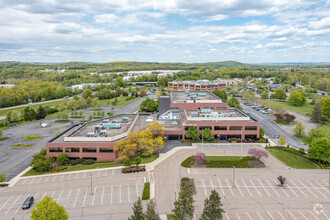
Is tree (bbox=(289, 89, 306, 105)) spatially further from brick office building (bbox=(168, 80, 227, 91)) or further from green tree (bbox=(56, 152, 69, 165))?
green tree (bbox=(56, 152, 69, 165))

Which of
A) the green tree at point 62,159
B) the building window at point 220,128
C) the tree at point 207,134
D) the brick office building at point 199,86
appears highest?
the brick office building at point 199,86

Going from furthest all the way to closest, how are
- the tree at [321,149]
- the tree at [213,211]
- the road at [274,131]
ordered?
the road at [274,131], the tree at [321,149], the tree at [213,211]

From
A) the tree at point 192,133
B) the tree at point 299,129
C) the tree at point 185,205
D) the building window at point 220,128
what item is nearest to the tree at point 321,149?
the tree at point 299,129

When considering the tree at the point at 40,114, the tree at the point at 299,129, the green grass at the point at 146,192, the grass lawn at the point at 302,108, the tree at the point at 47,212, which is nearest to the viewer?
the tree at the point at 47,212

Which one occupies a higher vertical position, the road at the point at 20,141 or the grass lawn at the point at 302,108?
the grass lawn at the point at 302,108

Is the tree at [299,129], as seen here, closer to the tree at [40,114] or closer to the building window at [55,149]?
the building window at [55,149]

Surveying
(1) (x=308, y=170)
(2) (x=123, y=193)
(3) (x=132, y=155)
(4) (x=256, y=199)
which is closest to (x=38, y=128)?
(3) (x=132, y=155)

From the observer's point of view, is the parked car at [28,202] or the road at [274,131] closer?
the parked car at [28,202]
